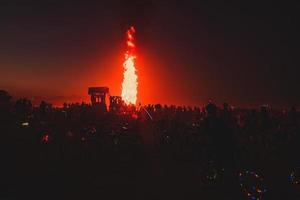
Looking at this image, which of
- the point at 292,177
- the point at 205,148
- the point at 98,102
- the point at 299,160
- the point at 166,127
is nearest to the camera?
the point at 205,148

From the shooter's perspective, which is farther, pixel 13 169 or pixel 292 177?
pixel 13 169

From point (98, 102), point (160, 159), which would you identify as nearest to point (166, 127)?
point (160, 159)

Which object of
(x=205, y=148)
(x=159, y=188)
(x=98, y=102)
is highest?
(x=98, y=102)

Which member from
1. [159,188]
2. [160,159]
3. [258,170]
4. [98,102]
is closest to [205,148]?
[159,188]

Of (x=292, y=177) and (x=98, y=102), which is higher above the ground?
(x=98, y=102)

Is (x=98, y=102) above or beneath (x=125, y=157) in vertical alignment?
above

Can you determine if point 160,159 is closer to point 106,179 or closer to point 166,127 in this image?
point 106,179

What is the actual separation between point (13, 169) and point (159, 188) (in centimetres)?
1393

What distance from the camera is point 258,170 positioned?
34.4 m

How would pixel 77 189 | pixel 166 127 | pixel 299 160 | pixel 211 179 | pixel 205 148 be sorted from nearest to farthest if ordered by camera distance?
pixel 205 148
pixel 211 179
pixel 77 189
pixel 299 160
pixel 166 127

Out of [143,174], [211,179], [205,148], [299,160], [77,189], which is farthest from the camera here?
[299,160]

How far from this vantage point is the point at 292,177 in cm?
2994

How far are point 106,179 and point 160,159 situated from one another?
34.5 ft

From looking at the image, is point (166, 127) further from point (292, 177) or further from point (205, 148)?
point (205, 148)
